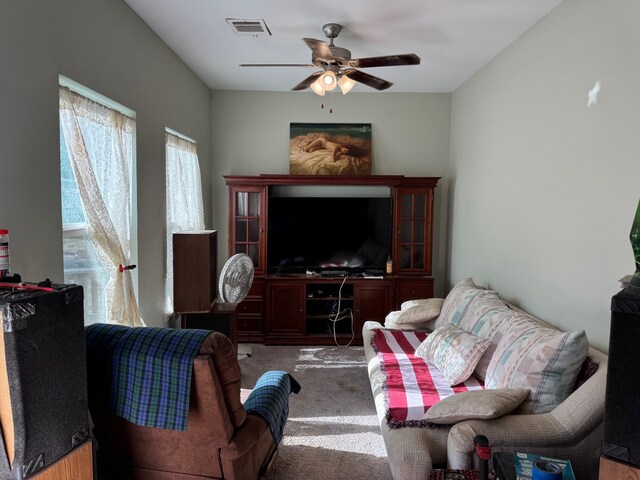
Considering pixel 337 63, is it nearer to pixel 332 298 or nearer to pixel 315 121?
pixel 315 121

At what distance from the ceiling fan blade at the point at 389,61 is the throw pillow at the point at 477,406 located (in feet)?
6.62

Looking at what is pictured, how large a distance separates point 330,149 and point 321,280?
4.93 feet

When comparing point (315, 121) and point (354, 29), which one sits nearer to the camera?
point (354, 29)

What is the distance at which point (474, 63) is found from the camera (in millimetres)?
3943

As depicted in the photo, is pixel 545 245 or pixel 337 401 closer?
pixel 545 245

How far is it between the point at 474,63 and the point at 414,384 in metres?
2.87

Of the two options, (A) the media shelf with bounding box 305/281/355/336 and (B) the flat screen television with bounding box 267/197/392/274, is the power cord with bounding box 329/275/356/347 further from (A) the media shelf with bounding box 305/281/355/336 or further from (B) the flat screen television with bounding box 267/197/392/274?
(B) the flat screen television with bounding box 267/197/392/274

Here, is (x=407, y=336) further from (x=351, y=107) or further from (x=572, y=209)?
(x=351, y=107)

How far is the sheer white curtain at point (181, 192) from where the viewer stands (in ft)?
12.3

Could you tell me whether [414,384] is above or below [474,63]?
below

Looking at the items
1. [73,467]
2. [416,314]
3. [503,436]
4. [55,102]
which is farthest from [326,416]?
[55,102]

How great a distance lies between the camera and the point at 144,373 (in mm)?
1513

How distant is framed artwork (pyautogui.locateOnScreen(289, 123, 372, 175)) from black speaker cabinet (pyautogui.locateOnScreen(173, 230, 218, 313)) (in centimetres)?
182

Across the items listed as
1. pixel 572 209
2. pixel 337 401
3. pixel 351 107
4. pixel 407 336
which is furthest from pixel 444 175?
pixel 337 401
